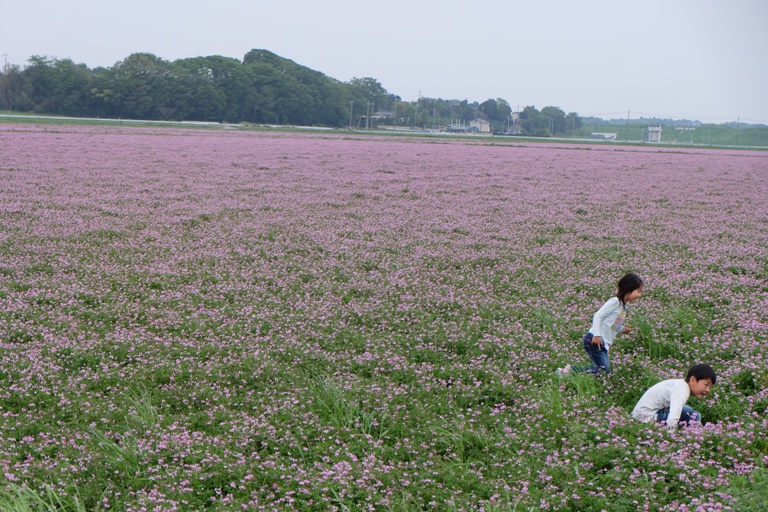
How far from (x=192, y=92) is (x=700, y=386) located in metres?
118

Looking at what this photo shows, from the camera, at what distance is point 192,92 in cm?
11500

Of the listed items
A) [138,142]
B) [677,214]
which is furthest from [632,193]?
[138,142]

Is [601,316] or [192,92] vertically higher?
[192,92]

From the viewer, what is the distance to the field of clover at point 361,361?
564 centimetres

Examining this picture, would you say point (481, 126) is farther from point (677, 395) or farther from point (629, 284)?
point (677, 395)

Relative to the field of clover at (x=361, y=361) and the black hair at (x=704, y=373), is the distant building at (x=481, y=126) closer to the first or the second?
the field of clover at (x=361, y=361)

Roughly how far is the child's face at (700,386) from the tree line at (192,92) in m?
114

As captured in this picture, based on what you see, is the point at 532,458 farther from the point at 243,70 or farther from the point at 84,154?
the point at 243,70

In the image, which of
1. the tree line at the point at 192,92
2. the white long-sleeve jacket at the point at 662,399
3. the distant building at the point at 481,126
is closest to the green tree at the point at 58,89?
the tree line at the point at 192,92

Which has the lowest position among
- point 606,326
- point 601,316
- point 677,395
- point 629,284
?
point 677,395

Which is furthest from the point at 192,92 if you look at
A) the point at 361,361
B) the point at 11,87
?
the point at 361,361

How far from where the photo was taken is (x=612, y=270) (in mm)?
12859

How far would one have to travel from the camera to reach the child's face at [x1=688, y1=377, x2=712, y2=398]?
21.7ft

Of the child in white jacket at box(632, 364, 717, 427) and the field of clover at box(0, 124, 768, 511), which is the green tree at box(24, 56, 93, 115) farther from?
the child in white jacket at box(632, 364, 717, 427)
